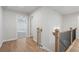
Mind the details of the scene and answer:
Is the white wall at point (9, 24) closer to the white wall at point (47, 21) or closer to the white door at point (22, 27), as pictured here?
the white door at point (22, 27)

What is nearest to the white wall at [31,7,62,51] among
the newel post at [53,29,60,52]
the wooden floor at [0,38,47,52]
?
the newel post at [53,29,60,52]

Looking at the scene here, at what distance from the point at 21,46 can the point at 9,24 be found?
433mm

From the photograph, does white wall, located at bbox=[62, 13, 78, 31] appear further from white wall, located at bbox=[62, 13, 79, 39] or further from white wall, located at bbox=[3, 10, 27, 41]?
white wall, located at bbox=[3, 10, 27, 41]

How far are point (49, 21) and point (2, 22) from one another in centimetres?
80

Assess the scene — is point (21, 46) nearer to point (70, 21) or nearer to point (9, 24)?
point (9, 24)

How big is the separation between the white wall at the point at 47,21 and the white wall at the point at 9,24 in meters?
0.31

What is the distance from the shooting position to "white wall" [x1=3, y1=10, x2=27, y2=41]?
5.11ft

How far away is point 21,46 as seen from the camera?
5.32 ft

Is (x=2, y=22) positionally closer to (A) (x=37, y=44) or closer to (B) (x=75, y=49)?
(A) (x=37, y=44)

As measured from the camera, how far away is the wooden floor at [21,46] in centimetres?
159

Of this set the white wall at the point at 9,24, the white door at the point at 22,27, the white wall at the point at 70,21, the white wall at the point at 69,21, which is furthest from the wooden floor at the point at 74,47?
the white wall at the point at 9,24

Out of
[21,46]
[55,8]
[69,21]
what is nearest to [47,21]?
[55,8]
